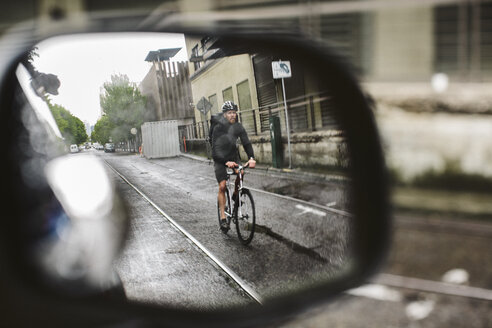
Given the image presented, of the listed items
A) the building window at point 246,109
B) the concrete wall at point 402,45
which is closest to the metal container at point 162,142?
the building window at point 246,109

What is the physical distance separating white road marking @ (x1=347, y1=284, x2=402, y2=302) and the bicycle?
4.10ft

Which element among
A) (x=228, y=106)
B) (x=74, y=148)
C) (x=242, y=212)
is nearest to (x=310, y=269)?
(x=242, y=212)

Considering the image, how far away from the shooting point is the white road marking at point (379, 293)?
331 cm

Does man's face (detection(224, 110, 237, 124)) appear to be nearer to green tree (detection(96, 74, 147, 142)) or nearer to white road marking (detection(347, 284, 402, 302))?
green tree (detection(96, 74, 147, 142))

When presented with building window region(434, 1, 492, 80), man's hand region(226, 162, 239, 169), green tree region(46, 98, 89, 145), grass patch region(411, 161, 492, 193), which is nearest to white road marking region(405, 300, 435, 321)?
man's hand region(226, 162, 239, 169)

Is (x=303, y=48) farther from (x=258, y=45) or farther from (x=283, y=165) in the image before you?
(x=283, y=165)

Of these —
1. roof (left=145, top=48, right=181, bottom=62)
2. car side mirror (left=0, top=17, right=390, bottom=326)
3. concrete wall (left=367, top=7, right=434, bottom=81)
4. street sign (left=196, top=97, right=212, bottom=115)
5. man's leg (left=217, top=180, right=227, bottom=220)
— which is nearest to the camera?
car side mirror (left=0, top=17, right=390, bottom=326)

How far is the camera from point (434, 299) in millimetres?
3275

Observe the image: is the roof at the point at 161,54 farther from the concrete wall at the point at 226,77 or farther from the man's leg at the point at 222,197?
the man's leg at the point at 222,197

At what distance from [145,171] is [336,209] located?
516cm

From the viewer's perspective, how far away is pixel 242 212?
12.4ft

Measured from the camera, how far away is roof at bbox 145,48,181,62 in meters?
1.39

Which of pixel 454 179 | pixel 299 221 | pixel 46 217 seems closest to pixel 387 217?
pixel 46 217

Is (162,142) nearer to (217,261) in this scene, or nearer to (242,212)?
(242,212)
